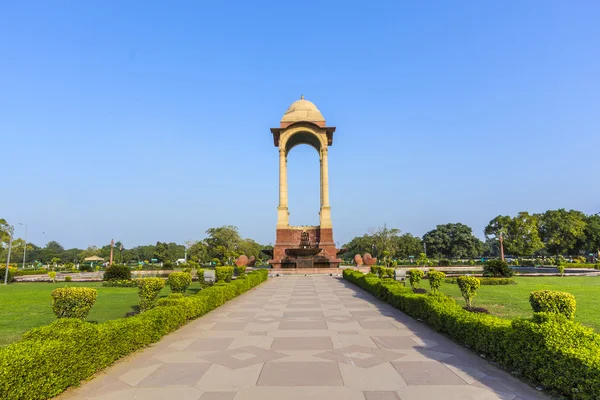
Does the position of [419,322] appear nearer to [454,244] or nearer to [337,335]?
[337,335]

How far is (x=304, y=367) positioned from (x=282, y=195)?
96.4ft

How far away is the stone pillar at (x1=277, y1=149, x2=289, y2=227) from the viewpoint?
33.1m

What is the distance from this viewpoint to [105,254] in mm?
87312

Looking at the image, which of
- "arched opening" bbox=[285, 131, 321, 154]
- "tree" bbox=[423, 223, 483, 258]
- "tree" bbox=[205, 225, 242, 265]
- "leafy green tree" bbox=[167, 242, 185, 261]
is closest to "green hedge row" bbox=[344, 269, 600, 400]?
"arched opening" bbox=[285, 131, 321, 154]

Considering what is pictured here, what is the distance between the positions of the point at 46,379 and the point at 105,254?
3736 inches

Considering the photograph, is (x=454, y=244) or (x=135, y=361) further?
(x=454, y=244)

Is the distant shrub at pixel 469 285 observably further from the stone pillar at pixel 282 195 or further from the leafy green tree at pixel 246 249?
the leafy green tree at pixel 246 249

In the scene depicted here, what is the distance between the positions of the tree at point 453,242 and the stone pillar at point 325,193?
44344 mm

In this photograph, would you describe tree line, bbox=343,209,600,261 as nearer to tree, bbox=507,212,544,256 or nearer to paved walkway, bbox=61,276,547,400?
tree, bbox=507,212,544,256

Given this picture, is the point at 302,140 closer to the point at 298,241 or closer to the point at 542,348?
the point at 298,241

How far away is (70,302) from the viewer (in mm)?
5926

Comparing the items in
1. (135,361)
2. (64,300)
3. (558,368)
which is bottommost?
(135,361)

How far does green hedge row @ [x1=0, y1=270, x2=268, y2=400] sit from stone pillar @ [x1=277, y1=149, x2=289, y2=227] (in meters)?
26.0

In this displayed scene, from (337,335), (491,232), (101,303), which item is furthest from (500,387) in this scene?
(491,232)
